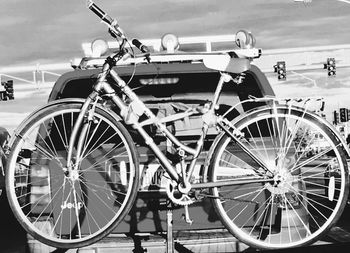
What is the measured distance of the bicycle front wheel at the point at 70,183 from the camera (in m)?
3.93

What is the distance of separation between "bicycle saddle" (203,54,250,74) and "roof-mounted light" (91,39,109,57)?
132 centimetres

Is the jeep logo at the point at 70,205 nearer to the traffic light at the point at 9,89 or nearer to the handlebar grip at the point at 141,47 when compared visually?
the handlebar grip at the point at 141,47

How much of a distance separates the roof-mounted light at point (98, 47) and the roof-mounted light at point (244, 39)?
105 centimetres

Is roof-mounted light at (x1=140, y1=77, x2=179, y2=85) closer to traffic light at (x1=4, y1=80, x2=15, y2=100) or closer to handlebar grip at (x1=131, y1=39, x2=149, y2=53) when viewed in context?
handlebar grip at (x1=131, y1=39, x2=149, y2=53)

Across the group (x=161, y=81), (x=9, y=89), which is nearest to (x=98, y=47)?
(x=161, y=81)

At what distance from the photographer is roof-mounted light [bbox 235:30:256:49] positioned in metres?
4.73

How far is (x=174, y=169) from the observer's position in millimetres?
4051

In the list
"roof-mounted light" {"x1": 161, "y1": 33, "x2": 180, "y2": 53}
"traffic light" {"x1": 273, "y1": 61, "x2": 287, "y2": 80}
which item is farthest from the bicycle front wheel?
"traffic light" {"x1": 273, "y1": 61, "x2": 287, "y2": 80}

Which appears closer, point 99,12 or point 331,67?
point 99,12

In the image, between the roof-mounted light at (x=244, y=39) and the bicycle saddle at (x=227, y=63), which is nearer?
the bicycle saddle at (x=227, y=63)

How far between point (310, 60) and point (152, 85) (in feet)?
123

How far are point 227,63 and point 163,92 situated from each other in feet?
5.50

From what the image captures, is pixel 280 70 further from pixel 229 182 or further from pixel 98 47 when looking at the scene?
pixel 229 182

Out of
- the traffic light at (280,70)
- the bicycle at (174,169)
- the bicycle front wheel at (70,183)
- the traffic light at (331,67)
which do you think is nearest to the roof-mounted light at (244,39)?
the bicycle at (174,169)
